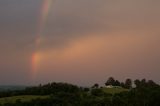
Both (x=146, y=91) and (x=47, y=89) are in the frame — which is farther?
(x=47, y=89)

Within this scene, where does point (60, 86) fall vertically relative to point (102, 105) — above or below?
above

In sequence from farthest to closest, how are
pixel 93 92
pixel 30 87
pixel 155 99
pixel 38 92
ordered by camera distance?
pixel 30 87, pixel 38 92, pixel 93 92, pixel 155 99

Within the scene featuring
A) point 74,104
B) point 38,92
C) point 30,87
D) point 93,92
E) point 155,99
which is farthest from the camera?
point 30,87

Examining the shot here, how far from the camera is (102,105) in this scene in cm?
12825

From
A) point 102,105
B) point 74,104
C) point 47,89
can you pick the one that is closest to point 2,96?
point 47,89

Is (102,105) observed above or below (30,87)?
below

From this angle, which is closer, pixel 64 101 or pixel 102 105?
pixel 102 105

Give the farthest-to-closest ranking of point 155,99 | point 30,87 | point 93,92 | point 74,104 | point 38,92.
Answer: point 30,87 → point 38,92 → point 93,92 → point 74,104 → point 155,99

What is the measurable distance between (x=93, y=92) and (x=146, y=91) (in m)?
23.3

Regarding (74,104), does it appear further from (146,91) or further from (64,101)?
(146,91)

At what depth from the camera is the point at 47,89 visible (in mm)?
174250

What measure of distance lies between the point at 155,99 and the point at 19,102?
47.1 m

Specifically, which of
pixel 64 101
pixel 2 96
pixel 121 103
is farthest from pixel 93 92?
pixel 2 96

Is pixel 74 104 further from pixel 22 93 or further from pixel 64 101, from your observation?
pixel 22 93
